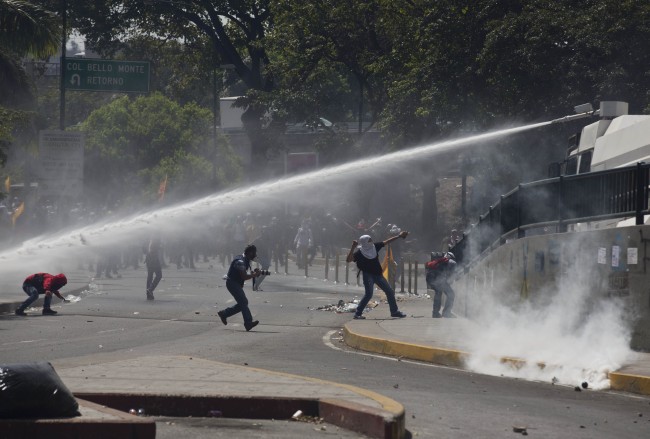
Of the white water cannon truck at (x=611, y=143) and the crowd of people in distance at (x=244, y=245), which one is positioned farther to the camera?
the crowd of people in distance at (x=244, y=245)

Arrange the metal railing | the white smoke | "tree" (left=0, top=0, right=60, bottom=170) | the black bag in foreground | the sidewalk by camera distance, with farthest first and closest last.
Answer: "tree" (left=0, top=0, right=60, bottom=170) → the metal railing → the white smoke → the sidewalk → the black bag in foreground

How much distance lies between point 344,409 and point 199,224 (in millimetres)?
38777

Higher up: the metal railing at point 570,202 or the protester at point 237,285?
the metal railing at point 570,202

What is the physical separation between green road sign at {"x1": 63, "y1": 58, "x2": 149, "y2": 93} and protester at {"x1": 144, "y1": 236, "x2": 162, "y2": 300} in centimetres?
680

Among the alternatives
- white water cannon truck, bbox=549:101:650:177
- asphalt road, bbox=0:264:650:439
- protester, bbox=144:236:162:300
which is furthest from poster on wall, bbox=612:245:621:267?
protester, bbox=144:236:162:300

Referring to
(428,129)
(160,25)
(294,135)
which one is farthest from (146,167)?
(428,129)

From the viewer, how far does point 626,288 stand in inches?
539

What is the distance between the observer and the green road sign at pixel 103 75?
33.4 metres

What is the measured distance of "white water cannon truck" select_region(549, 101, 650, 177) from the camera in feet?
53.6

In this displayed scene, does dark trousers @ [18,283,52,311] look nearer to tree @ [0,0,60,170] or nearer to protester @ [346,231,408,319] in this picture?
tree @ [0,0,60,170]

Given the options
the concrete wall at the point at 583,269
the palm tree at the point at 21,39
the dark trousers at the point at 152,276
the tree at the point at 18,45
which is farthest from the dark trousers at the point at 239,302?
the palm tree at the point at 21,39

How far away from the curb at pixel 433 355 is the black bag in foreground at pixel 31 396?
19.5 feet

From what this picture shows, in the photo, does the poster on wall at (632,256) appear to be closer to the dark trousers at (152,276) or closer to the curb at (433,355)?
the curb at (433,355)

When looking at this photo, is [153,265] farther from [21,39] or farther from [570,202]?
[570,202]
